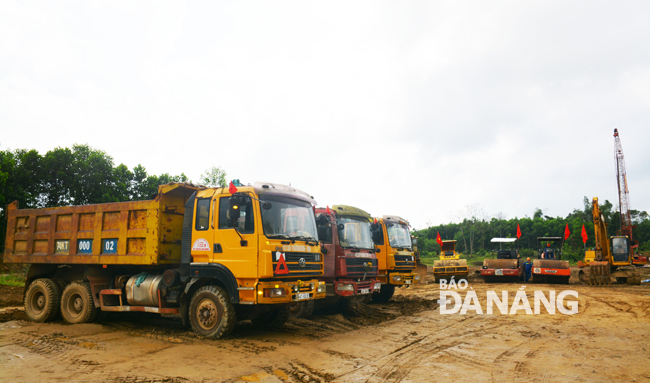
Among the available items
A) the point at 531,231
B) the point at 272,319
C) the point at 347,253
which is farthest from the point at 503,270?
the point at 531,231

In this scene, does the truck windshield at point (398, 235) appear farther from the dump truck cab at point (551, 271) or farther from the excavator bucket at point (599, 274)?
the excavator bucket at point (599, 274)

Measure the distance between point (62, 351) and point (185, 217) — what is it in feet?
9.95

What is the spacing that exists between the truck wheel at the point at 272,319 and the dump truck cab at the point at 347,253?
1418 millimetres

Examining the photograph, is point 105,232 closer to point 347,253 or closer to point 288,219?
point 288,219

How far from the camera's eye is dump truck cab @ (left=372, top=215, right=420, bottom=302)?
13484 mm


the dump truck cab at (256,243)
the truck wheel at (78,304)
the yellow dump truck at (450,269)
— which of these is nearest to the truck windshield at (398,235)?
the dump truck cab at (256,243)

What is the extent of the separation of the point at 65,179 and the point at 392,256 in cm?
2986

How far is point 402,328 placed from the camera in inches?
384

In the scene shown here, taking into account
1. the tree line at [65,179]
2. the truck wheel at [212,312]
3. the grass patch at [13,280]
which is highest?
the tree line at [65,179]

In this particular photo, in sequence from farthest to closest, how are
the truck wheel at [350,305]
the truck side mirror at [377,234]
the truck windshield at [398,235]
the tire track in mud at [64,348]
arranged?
the truck windshield at [398,235] → the truck side mirror at [377,234] → the truck wheel at [350,305] → the tire track in mud at [64,348]

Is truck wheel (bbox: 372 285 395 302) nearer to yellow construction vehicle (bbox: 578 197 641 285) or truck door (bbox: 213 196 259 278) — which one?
truck door (bbox: 213 196 259 278)

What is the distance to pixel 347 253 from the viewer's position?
10891 millimetres

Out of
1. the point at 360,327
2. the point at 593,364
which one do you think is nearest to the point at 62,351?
the point at 360,327

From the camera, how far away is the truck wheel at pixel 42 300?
1007cm
